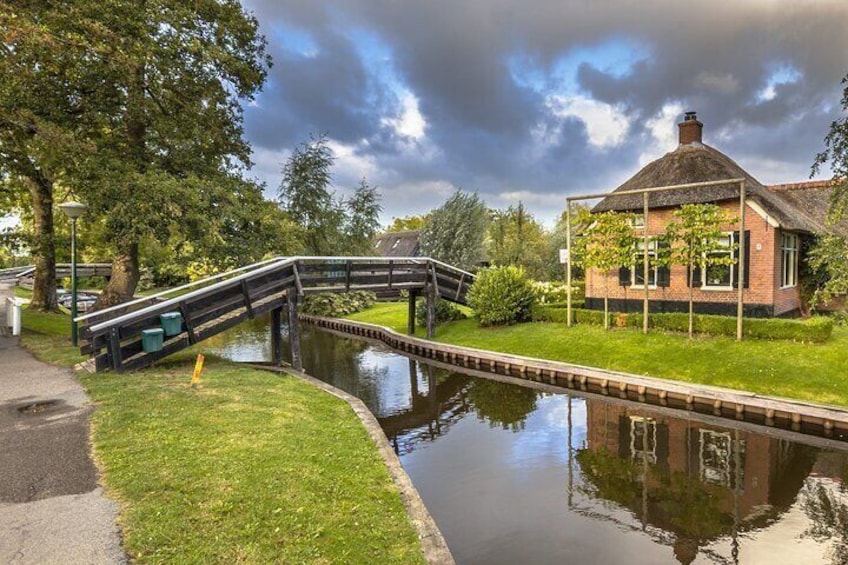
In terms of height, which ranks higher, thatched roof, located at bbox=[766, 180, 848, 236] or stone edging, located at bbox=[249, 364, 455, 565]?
thatched roof, located at bbox=[766, 180, 848, 236]

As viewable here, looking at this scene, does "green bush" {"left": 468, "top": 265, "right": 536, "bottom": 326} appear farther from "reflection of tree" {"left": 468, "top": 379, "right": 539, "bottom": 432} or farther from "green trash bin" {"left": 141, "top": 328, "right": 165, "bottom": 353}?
"green trash bin" {"left": 141, "top": 328, "right": 165, "bottom": 353}

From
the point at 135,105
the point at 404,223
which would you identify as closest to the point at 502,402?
the point at 135,105

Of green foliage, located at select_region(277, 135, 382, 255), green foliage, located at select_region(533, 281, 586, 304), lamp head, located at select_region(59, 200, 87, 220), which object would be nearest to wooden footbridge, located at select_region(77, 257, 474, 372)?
lamp head, located at select_region(59, 200, 87, 220)

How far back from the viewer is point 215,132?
16.1 m

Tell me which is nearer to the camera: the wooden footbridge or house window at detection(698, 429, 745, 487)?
house window at detection(698, 429, 745, 487)

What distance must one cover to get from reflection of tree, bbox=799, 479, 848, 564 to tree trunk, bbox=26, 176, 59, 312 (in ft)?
69.5

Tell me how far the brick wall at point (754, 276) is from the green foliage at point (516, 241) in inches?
567

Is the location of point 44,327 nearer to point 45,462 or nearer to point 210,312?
point 210,312

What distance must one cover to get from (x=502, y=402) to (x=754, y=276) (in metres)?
10.4

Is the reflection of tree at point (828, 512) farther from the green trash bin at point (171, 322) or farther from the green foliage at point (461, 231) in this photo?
the green foliage at point (461, 231)

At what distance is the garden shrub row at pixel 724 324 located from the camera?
493 inches

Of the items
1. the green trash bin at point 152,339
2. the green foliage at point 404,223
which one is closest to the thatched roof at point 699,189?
the green trash bin at point 152,339

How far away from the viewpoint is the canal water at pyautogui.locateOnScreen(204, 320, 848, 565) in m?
6.08

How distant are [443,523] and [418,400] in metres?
6.45
